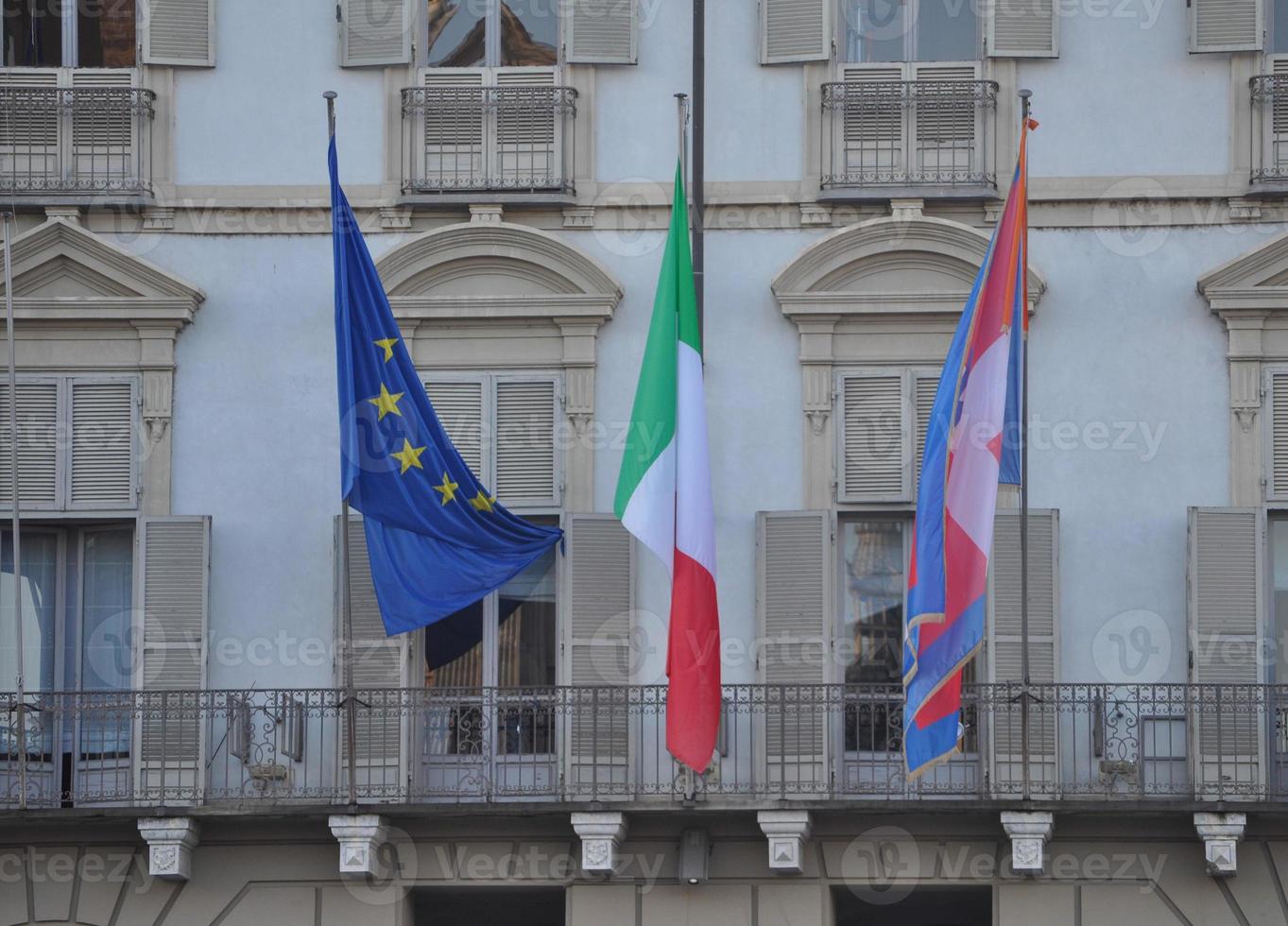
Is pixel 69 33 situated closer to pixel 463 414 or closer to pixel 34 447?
pixel 34 447

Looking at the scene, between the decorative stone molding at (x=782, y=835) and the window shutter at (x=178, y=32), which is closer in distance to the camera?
the decorative stone molding at (x=782, y=835)

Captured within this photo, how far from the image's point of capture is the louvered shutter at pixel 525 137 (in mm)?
21031

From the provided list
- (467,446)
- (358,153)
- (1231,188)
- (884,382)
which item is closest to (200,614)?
(467,446)

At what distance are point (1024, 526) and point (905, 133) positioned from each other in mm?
3050

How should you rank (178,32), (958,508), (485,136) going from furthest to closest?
1. (178,32)
2. (485,136)
3. (958,508)

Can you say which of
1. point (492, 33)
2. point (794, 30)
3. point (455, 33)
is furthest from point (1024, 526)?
point (455, 33)

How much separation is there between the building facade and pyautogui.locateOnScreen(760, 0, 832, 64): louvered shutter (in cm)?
4

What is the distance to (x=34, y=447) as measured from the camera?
2094cm

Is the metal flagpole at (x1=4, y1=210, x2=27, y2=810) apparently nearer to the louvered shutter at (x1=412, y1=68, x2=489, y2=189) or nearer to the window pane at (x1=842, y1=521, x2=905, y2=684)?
the louvered shutter at (x1=412, y1=68, x2=489, y2=189)

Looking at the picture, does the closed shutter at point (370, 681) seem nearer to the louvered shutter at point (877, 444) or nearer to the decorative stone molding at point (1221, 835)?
the louvered shutter at point (877, 444)

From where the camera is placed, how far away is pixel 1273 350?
20.5 m

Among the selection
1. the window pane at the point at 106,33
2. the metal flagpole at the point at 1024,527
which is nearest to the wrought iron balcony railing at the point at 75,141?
the window pane at the point at 106,33

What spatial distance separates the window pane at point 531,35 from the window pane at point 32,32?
3237mm

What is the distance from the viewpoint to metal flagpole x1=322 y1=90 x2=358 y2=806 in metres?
19.8
